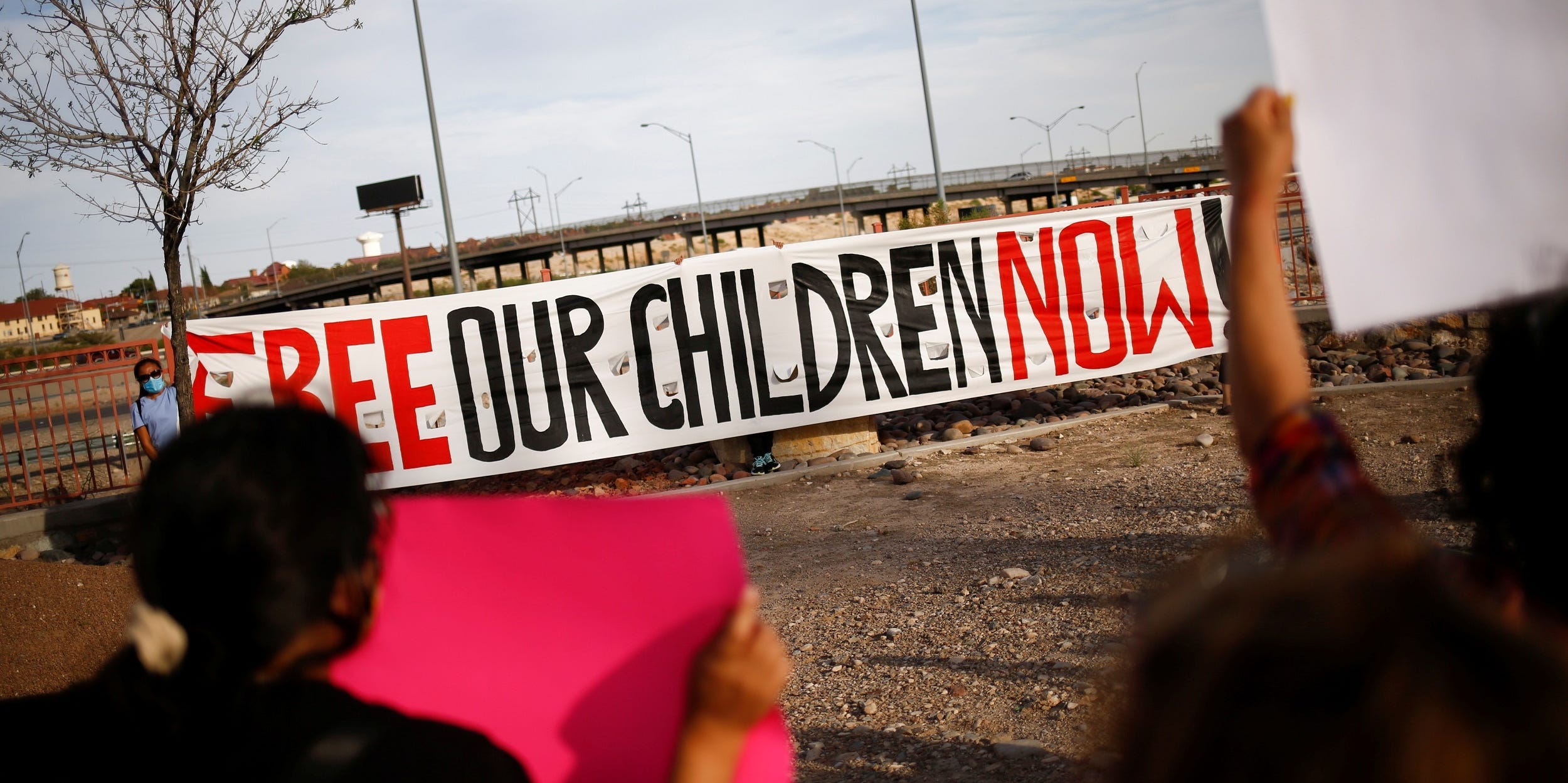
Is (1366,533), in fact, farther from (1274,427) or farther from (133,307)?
(133,307)

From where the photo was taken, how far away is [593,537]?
1587 millimetres

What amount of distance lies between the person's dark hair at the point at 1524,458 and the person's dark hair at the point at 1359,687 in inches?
16.9

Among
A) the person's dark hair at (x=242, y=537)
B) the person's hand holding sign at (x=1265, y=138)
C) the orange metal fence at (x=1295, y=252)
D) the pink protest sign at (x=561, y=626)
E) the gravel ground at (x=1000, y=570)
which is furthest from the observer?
the orange metal fence at (x=1295, y=252)

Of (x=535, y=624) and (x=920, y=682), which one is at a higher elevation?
(x=535, y=624)

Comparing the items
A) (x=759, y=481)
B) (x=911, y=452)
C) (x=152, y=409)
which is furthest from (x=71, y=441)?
(x=911, y=452)

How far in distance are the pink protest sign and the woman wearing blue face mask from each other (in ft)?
30.2

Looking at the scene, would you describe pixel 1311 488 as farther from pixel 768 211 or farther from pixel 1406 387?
pixel 768 211

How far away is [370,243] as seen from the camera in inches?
3573

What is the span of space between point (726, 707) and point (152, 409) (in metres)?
9.92

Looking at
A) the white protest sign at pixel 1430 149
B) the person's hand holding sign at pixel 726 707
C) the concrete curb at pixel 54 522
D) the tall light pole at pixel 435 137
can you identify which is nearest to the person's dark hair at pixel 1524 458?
the white protest sign at pixel 1430 149

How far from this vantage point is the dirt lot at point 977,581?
411cm

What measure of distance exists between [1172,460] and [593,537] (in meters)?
7.67

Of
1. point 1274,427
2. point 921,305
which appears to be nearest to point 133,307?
point 921,305

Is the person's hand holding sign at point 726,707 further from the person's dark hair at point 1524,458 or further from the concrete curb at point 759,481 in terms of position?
the concrete curb at point 759,481
